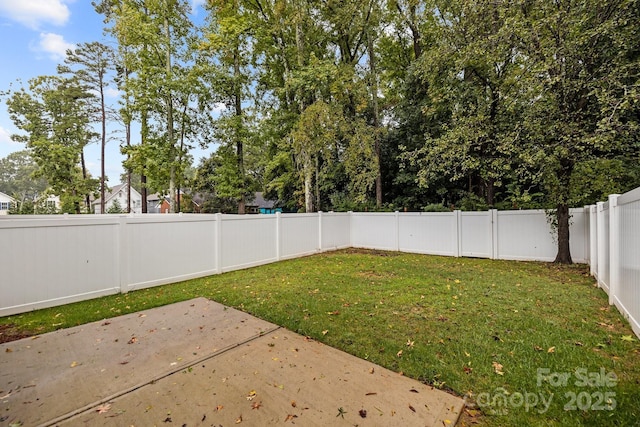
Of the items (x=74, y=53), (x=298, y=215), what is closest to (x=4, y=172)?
(x=74, y=53)

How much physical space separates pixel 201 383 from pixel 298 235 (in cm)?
645

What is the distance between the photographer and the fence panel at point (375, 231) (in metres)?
9.90

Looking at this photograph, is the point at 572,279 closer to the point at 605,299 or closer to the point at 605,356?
the point at 605,299

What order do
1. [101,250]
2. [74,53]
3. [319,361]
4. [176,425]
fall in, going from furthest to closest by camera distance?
[74,53], [101,250], [319,361], [176,425]

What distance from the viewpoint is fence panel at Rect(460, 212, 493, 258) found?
324 inches

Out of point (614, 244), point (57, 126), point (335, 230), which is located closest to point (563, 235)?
point (614, 244)

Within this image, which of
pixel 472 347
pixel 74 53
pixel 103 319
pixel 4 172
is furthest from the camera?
pixel 4 172

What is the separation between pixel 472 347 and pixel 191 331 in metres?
3.07

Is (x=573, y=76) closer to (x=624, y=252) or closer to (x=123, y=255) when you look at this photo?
(x=624, y=252)

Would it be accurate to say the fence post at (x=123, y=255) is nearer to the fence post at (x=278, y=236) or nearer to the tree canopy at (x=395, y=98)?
the fence post at (x=278, y=236)

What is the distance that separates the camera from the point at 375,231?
10297mm

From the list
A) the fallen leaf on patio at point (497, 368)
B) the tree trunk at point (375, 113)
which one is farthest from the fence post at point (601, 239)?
the tree trunk at point (375, 113)

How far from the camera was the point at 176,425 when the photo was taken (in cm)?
189

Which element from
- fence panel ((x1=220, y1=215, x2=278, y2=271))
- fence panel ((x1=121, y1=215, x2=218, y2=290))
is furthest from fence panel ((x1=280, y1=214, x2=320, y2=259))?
fence panel ((x1=121, y1=215, x2=218, y2=290))
